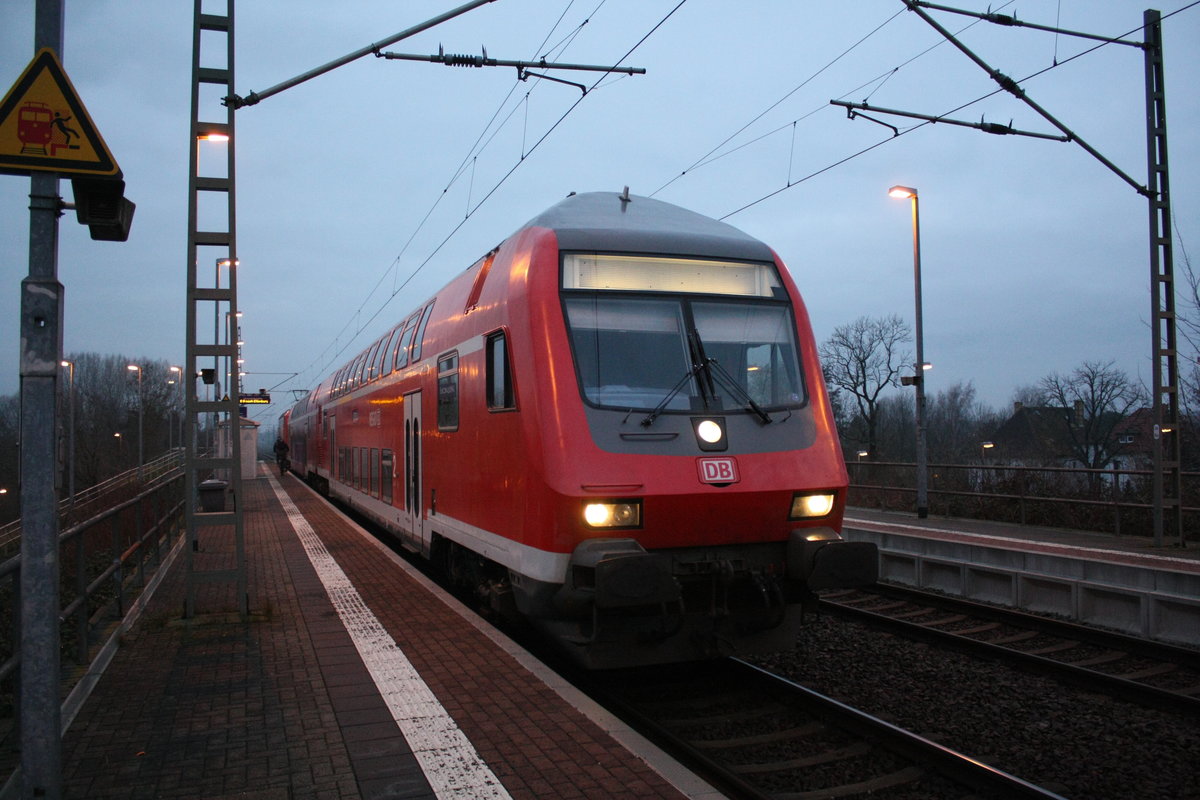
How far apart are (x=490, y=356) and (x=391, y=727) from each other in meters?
2.99

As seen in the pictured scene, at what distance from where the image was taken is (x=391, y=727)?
5.18m

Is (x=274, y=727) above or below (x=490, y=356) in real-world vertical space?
below

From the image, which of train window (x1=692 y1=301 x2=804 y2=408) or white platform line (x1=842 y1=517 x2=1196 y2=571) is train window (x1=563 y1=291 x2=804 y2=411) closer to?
train window (x1=692 y1=301 x2=804 y2=408)

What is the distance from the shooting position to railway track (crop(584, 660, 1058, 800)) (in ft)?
16.3

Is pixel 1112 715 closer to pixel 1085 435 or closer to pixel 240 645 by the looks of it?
pixel 240 645

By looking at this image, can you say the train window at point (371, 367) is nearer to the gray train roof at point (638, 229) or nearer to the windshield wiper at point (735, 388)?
the gray train roof at point (638, 229)

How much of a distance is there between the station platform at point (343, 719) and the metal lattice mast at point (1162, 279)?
11757 millimetres

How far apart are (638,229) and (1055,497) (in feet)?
43.6

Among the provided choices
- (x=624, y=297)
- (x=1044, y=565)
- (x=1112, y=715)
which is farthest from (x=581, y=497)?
(x=1044, y=565)

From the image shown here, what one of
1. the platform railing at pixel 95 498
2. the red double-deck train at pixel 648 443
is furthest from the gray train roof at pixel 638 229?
the platform railing at pixel 95 498

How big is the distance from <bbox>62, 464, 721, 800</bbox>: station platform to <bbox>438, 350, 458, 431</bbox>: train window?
1.81 metres

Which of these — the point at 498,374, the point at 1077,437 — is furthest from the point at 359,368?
the point at 1077,437

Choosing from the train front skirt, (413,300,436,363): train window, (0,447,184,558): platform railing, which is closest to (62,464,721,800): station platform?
the train front skirt

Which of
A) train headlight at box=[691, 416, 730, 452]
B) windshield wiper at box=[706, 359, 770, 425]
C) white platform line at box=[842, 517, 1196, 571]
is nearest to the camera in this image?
train headlight at box=[691, 416, 730, 452]
